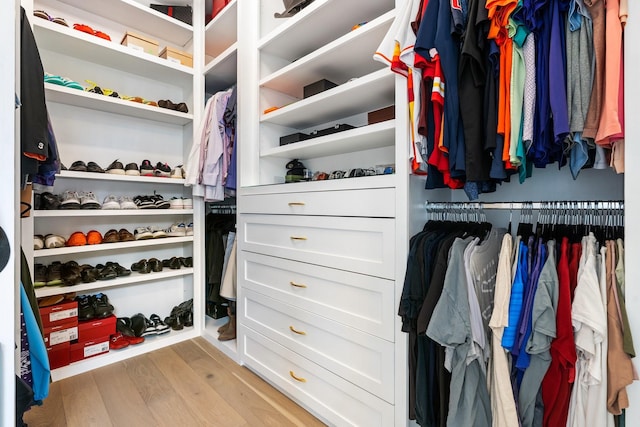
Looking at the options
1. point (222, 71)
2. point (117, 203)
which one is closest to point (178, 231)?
point (117, 203)

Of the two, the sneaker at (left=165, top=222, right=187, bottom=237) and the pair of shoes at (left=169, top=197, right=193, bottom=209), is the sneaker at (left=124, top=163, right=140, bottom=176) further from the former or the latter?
the sneaker at (left=165, top=222, right=187, bottom=237)

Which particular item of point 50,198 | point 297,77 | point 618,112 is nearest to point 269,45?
point 297,77

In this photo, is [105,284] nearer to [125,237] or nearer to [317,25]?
[125,237]

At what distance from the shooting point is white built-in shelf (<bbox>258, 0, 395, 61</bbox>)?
1.54 meters

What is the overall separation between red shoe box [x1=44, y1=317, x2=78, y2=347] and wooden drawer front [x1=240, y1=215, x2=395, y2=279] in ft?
3.84

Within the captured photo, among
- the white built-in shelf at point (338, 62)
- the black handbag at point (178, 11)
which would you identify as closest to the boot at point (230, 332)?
the white built-in shelf at point (338, 62)

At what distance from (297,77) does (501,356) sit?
1696 mm

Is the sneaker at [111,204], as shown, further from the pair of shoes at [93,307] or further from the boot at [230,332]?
the boot at [230,332]

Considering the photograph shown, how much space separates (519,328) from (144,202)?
2255mm

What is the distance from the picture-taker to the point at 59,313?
182 cm

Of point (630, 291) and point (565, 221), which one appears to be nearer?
point (630, 291)

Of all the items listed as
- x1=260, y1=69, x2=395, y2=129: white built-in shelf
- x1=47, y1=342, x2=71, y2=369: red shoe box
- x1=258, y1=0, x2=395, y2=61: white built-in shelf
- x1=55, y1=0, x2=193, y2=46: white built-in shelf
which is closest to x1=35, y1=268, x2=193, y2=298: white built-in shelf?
x1=47, y1=342, x2=71, y2=369: red shoe box

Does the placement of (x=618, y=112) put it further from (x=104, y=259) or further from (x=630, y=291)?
(x=104, y=259)

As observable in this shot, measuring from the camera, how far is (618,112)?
0.78 m
